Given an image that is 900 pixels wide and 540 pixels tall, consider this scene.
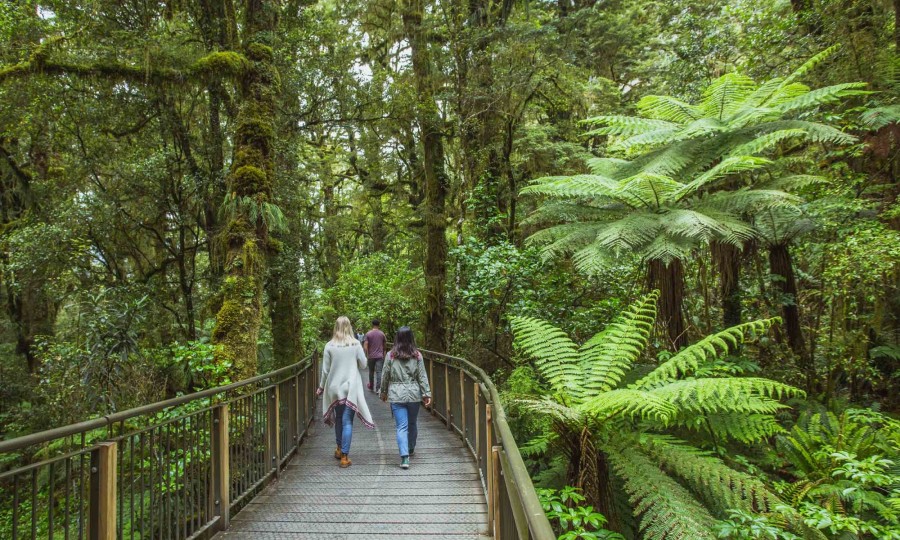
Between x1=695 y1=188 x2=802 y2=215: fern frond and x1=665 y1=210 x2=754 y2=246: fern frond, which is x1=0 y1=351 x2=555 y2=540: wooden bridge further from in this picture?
x1=695 y1=188 x2=802 y2=215: fern frond

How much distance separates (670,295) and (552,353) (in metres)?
1.92

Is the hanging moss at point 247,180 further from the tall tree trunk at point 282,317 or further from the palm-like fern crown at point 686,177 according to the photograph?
the palm-like fern crown at point 686,177

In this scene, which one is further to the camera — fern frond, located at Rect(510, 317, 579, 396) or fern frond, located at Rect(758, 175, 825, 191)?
fern frond, located at Rect(758, 175, 825, 191)

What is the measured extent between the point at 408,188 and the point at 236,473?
14196 mm

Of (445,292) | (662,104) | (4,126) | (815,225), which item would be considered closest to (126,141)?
(4,126)

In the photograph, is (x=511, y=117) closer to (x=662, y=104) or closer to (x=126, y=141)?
(x=662, y=104)

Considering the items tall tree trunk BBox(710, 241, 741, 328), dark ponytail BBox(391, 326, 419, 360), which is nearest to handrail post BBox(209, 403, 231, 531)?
dark ponytail BBox(391, 326, 419, 360)

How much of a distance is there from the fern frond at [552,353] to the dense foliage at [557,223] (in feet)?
0.10

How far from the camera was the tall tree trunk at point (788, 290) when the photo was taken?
630 cm

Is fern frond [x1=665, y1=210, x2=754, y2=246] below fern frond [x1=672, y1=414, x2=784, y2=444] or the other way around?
the other way around

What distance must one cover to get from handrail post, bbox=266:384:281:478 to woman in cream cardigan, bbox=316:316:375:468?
52cm

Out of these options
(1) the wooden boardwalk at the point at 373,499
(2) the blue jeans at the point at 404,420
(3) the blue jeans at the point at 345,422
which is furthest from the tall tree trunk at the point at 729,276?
(3) the blue jeans at the point at 345,422

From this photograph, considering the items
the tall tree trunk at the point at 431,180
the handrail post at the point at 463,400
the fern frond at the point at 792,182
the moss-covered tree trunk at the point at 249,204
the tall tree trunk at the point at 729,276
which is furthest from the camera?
the tall tree trunk at the point at 431,180

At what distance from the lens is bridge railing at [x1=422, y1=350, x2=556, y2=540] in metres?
2.04
